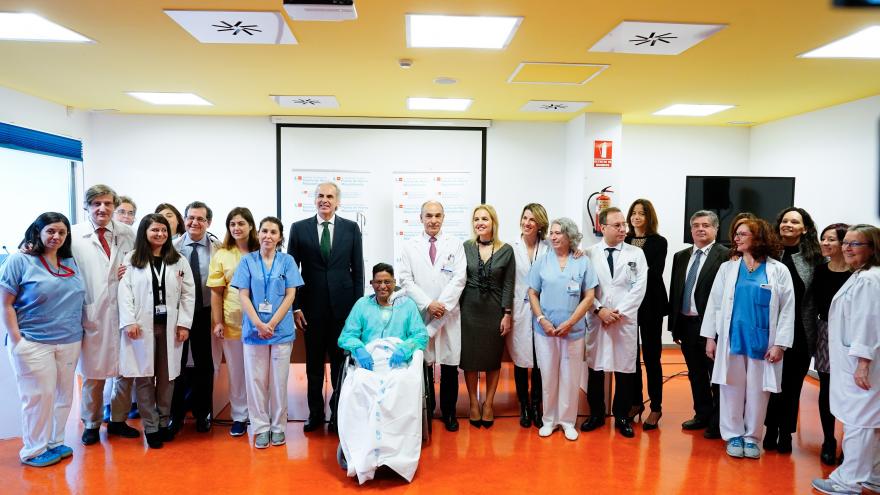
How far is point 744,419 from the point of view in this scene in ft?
12.4

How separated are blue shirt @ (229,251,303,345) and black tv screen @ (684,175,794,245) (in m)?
4.11

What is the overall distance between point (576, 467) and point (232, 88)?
4342 mm

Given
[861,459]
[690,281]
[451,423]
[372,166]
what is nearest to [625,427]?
[690,281]

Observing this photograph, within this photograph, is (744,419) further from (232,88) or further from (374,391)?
(232,88)

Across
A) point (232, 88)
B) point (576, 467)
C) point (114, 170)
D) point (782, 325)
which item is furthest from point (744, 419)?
point (114, 170)

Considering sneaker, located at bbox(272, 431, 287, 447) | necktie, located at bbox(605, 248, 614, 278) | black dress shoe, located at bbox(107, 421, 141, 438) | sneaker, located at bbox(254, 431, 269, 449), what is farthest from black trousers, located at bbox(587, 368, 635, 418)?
black dress shoe, located at bbox(107, 421, 141, 438)

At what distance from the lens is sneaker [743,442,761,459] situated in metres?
3.68

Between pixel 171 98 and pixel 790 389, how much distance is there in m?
6.06

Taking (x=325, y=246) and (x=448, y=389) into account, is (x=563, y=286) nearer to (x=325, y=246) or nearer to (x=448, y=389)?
(x=448, y=389)

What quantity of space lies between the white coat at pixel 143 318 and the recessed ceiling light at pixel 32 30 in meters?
1.49

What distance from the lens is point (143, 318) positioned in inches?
142

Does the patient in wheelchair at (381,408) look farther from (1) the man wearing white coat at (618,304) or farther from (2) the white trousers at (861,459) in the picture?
(2) the white trousers at (861,459)

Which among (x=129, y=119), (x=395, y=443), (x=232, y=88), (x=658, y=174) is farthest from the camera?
(x=658, y=174)

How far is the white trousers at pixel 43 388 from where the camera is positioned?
10.8 feet
